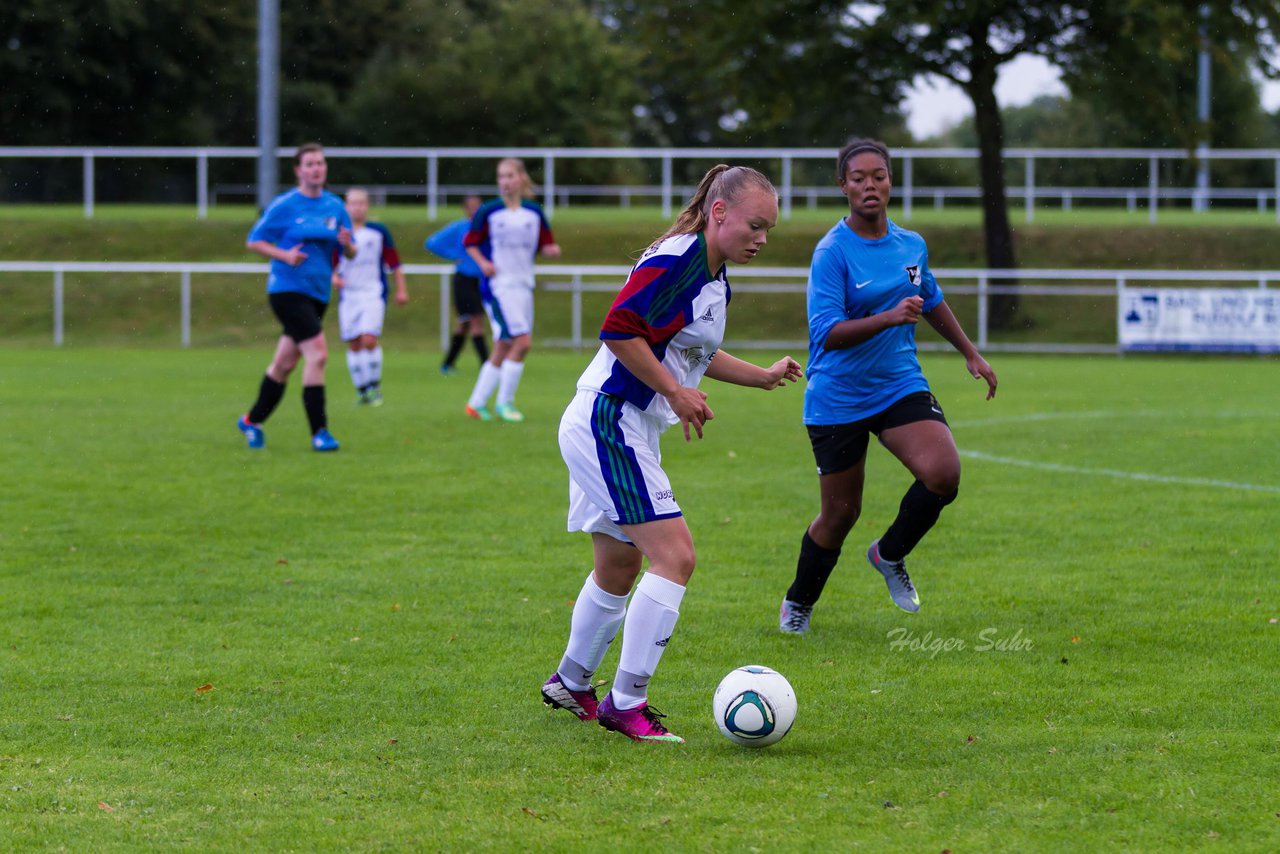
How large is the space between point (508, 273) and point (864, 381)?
331 inches

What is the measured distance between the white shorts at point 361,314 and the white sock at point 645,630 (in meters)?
11.6

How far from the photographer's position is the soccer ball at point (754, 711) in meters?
4.57

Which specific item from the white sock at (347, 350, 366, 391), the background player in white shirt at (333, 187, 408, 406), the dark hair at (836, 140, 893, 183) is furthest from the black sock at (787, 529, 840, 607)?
the white sock at (347, 350, 366, 391)

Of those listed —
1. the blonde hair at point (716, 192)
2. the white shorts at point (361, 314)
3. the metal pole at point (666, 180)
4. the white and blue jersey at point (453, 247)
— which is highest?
the metal pole at point (666, 180)

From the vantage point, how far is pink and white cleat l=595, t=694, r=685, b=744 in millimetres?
4707

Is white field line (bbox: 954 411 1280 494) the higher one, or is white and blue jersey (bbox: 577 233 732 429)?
white and blue jersey (bbox: 577 233 732 429)

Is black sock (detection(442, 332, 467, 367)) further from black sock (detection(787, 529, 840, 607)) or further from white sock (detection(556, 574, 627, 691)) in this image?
white sock (detection(556, 574, 627, 691))

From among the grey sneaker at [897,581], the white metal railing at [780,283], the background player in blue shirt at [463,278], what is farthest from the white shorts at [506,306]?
the white metal railing at [780,283]

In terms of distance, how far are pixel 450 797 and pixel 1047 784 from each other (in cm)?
163

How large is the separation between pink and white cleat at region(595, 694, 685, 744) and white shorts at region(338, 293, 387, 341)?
1164cm

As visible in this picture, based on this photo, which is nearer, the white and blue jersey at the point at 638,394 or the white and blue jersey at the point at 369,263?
the white and blue jersey at the point at 638,394

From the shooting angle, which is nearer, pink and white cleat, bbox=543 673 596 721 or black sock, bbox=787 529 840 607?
pink and white cleat, bbox=543 673 596 721

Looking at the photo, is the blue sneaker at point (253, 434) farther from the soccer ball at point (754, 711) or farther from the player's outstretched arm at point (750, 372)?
the soccer ball at point (754, 711)

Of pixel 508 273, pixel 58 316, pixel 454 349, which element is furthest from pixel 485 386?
pixel 58 316
